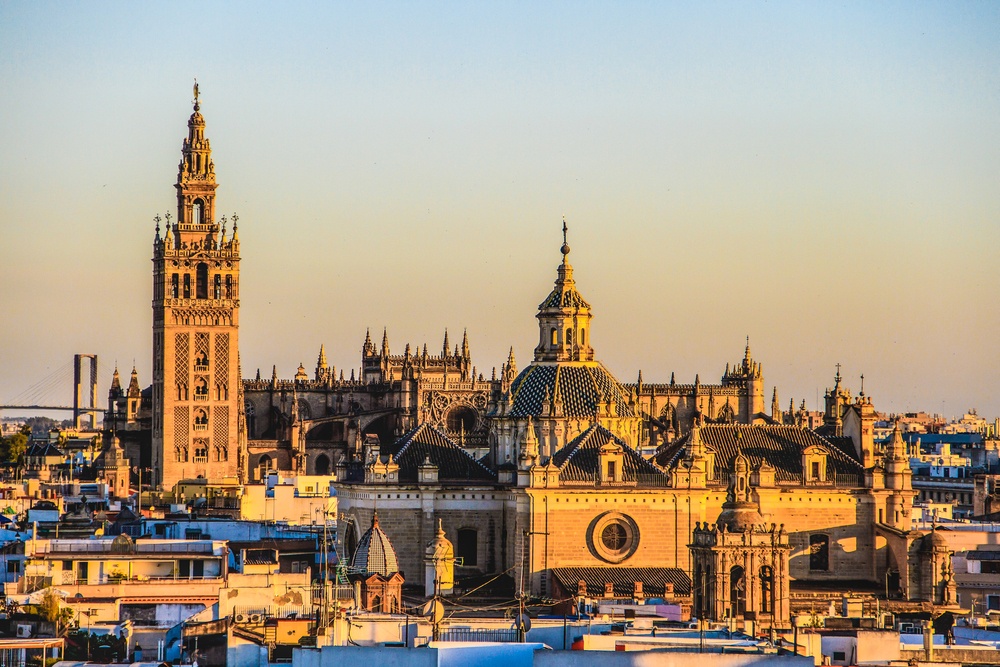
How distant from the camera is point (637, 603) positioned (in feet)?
257

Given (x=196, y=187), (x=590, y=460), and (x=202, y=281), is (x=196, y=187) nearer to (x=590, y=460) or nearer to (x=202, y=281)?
(x=202, y=281)

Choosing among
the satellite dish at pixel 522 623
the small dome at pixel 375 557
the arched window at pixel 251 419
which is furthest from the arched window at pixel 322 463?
the satellite dish at pixel 522 623

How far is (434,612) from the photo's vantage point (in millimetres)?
63625

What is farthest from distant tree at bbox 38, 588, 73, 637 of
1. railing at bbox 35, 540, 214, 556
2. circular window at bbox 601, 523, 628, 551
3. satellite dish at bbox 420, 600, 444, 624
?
circular window at bbox 601, 523, 628, 551

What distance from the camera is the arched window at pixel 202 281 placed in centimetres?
16275

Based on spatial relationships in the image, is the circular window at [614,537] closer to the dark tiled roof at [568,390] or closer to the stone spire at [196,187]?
the dark tiled roof at [568,390]

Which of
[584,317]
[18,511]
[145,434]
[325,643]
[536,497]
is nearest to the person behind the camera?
[325,643]

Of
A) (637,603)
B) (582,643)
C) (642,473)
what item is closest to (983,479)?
(642,473)

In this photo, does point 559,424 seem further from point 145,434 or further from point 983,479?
point 145,434

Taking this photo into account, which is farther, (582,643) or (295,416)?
(295,416)

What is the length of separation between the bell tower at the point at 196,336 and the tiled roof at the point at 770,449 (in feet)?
232

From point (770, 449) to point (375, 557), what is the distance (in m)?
19.7

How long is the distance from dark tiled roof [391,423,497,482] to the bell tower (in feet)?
229

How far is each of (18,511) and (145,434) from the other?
46.7m
